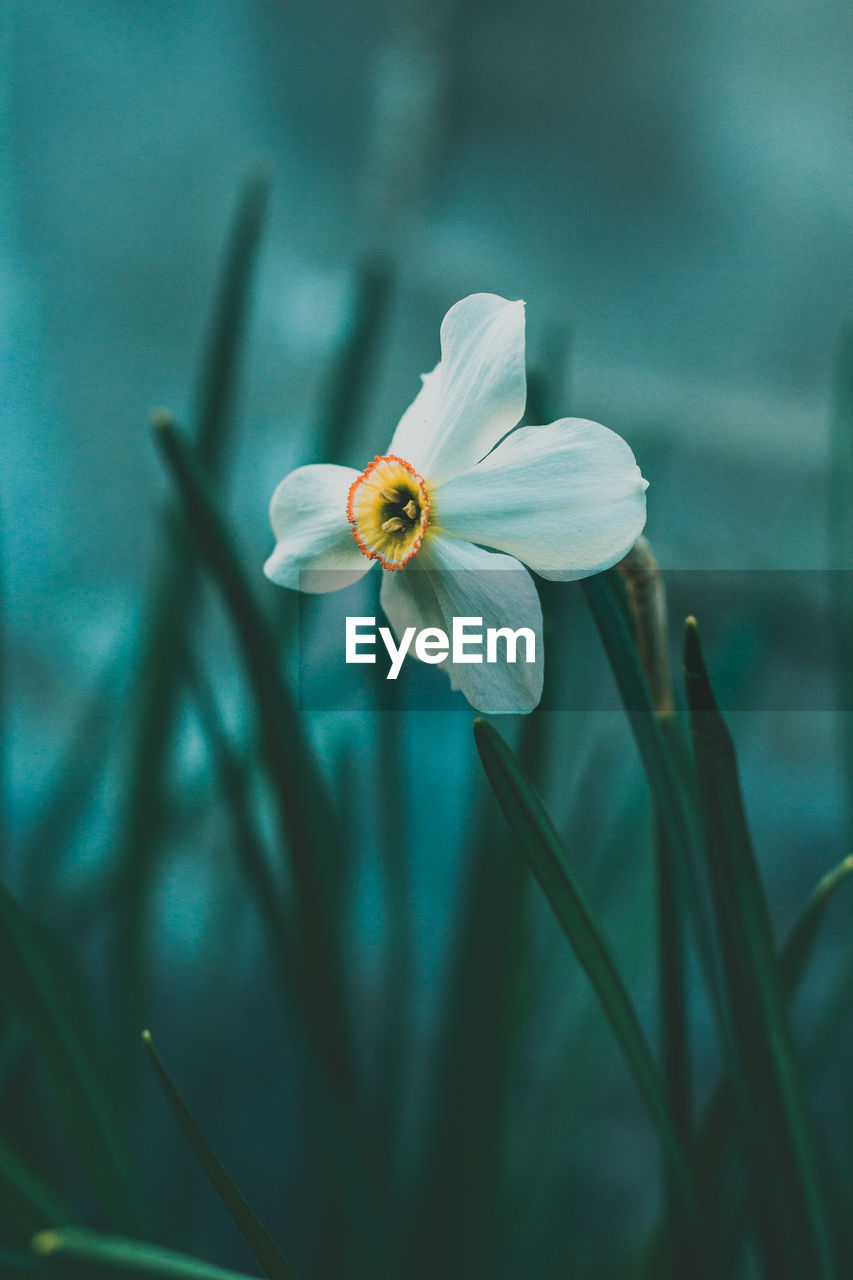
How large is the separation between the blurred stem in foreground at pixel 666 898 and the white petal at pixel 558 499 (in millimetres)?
37

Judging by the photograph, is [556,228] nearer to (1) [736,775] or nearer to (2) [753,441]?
(2) [753,441]

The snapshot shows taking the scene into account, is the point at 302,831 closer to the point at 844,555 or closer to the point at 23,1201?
the point at 23,1201

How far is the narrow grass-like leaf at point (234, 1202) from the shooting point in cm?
16

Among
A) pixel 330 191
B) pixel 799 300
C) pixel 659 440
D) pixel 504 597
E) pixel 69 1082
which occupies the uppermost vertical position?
pixel 330 191

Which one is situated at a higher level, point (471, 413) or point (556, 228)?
point (556, 228)

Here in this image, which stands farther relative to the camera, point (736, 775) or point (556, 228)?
point (556, 228)

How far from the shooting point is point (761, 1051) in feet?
0.60

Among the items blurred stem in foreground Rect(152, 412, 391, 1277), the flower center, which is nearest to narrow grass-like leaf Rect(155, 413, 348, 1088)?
blurred stem in foreground Rect(152, 412, 391, 1277)

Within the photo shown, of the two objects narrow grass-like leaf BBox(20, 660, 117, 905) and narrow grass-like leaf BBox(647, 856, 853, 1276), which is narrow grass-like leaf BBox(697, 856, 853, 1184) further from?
narrow grass-like leaf BBox(20, 660, 117, 905)

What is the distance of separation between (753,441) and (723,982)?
647 mm

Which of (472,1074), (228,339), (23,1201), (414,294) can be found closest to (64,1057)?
(23,1201)

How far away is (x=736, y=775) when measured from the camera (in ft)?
0.52

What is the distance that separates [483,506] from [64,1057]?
21 cm

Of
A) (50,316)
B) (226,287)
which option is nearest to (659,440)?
(226,287)
